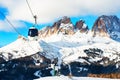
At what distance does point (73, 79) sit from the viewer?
41.7m

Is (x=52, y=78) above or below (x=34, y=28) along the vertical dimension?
below

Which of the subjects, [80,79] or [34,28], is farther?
[80,79]

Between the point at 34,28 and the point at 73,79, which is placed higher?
the point at 34,28

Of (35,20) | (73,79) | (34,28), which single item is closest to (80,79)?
(73,79)

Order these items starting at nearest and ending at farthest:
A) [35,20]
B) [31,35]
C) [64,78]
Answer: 1. [35,20]
2. [31,35]
3. [64,78]

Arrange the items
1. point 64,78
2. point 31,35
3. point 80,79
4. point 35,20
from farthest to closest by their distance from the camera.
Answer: point 80,79 → point 64,78 → point 31,35 → point 35,20

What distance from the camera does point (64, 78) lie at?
3931 cm

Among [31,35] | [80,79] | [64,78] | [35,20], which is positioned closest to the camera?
[35,20]

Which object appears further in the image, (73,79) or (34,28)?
(73,79)

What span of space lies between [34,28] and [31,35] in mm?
1420

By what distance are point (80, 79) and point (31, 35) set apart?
11.6m

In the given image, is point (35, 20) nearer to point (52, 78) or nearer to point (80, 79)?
point (52, 78)

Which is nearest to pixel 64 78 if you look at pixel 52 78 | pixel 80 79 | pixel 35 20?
pixel 52 78

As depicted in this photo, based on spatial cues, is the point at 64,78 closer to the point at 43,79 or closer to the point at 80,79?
the point at 43,79
